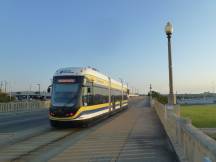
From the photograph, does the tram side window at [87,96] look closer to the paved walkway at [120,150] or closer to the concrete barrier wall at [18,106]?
the paved walkway at [120,150]

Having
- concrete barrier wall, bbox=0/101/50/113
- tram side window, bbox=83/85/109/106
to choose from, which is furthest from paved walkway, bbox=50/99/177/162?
concrete barrier wall, bbox=0/101/50/113

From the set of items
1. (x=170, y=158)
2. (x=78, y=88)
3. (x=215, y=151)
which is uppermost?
(x=78, y=88)

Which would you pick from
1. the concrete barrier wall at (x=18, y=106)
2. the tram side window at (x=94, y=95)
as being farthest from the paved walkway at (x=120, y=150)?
the concrete barrier wall at (x=18, y=106)

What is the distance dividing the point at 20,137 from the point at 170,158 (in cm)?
815

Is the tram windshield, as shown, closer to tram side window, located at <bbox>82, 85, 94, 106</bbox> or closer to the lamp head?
tram side window, located at <bbox>82, 85, 94, 106</bbox>

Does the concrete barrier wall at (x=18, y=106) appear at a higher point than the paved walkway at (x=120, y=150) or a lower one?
higher

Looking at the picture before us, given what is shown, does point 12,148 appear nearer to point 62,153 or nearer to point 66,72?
point 62,153

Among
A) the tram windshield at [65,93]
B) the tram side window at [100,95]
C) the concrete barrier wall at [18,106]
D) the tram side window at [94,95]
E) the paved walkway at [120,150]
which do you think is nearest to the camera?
the paved walkway at [120,150]

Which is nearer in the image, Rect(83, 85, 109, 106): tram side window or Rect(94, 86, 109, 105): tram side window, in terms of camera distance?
Rect(83, 85, 109, 106): tram side window

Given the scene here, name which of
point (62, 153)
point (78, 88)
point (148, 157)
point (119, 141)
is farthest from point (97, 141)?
point (78, 88)

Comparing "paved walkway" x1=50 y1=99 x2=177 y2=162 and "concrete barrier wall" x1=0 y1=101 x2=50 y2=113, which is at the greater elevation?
"concrete barrier wall" x1=0 y1=101 x2=50 y2=113

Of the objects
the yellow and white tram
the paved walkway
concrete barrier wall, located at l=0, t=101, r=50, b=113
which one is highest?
the yellow and white tram

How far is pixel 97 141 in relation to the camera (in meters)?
15.0

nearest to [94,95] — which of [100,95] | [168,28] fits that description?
[100,95]
